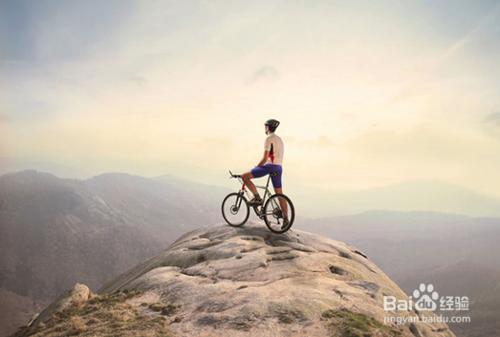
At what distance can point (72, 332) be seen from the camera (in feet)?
36.2

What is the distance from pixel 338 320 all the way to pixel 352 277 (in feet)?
16.6

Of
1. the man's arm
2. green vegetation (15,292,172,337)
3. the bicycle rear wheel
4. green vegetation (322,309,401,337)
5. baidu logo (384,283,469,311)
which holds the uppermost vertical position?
the man's arm

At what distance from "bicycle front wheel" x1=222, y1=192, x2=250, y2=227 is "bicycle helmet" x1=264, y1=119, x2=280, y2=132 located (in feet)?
12.4

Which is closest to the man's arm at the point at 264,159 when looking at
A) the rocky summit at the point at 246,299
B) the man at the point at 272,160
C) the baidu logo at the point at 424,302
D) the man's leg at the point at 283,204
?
the man at the point at 272,160

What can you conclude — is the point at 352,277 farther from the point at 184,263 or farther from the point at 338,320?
the point at 184,263

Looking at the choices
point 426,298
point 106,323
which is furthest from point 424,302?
point 106,323

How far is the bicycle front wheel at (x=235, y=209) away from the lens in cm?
1969

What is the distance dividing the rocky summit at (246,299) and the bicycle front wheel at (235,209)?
1.50m

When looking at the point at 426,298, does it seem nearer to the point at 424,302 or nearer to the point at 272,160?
the point at 424,302

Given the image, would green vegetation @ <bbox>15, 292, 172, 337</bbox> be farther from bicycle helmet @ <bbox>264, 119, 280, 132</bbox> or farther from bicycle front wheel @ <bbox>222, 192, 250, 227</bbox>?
bicycle helmet @ <bbox>264, 119, 280, 132</bbox>

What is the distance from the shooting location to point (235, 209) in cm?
2009

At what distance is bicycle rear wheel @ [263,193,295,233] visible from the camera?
59.0ft

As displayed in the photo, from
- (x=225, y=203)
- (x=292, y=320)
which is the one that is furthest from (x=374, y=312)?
(x=225, y=203)

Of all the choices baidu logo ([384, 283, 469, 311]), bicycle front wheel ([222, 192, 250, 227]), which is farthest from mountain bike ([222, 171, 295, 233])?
baidu logo ([384, 283, 469, 311])
